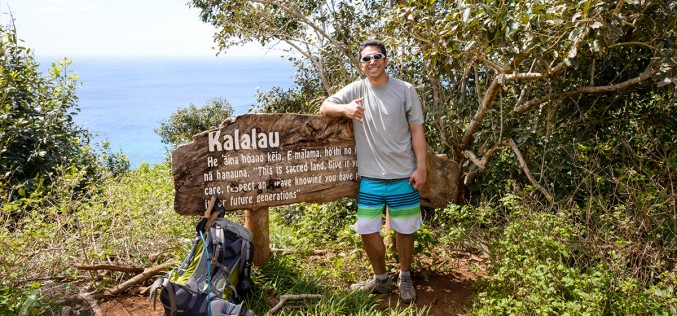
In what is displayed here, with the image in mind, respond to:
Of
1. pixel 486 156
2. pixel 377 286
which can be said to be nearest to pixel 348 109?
pixel 377 286

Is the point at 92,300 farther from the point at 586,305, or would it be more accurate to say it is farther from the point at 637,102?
the point at 637,102

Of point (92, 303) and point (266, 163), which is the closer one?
point (92, 303)

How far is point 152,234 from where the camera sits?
504 cm

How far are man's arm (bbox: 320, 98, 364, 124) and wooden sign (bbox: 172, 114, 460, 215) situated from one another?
0.54 feet

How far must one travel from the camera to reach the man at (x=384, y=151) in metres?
3.96

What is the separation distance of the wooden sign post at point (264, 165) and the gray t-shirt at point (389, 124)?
0.31 meters

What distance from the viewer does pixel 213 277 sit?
3.63 metres

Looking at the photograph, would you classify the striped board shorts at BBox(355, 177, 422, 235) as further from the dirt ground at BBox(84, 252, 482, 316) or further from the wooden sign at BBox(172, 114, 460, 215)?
the dirt ground at BBox(84, 252, 482, 316)

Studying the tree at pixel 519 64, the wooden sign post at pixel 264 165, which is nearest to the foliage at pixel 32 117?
the tree at pixel 519 64

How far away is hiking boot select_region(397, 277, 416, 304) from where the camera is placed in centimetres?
416

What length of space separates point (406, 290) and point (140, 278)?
208 cm

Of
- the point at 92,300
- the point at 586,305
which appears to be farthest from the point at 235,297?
the point at 586,305

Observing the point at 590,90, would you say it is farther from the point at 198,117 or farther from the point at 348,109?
the point at 198,117

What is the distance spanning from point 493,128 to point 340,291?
90.7 inches
